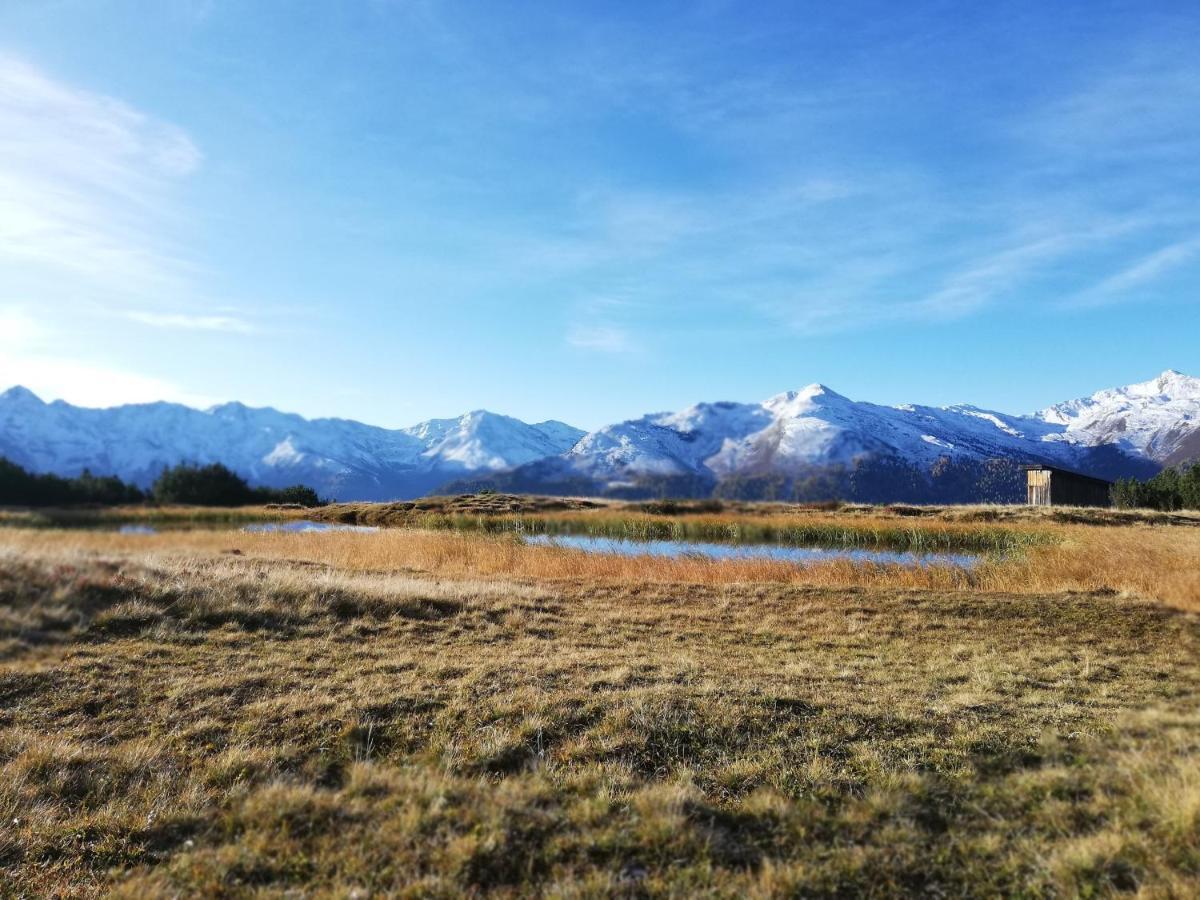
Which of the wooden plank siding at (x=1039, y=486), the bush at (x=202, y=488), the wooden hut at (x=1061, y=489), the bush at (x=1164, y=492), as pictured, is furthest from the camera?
the bush at (x=1164, y=492)

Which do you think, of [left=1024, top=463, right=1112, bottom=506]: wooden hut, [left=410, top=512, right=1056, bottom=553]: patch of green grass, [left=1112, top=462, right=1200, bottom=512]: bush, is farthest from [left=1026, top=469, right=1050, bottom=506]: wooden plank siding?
[left=410, top=512, right=1056, bottom=553]: patch of green grass

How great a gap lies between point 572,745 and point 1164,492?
112m

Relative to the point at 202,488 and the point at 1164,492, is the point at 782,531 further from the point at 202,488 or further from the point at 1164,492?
the point at 1164,492

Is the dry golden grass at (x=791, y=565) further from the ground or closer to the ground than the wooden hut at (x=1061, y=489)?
closer to the ground

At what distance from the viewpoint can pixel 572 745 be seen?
8008 millimetres

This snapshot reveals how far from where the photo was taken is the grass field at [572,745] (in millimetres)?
5535

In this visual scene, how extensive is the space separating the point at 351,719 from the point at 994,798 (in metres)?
7.85

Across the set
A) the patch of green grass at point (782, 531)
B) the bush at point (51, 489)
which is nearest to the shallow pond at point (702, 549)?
the patch of green grass at point (782, 531)

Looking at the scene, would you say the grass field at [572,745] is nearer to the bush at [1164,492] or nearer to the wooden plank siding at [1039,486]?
the wooden plank siding at [1039,486]

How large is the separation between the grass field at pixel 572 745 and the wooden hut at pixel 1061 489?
2466 inches

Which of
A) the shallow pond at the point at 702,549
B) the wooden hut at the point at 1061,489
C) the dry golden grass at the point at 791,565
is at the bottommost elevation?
the shallow pond at the point at 702,549

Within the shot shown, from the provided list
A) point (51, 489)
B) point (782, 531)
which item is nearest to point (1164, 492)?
point (782, 531)

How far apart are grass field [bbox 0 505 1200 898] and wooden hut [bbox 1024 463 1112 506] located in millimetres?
62633

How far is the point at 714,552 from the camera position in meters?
36.4
